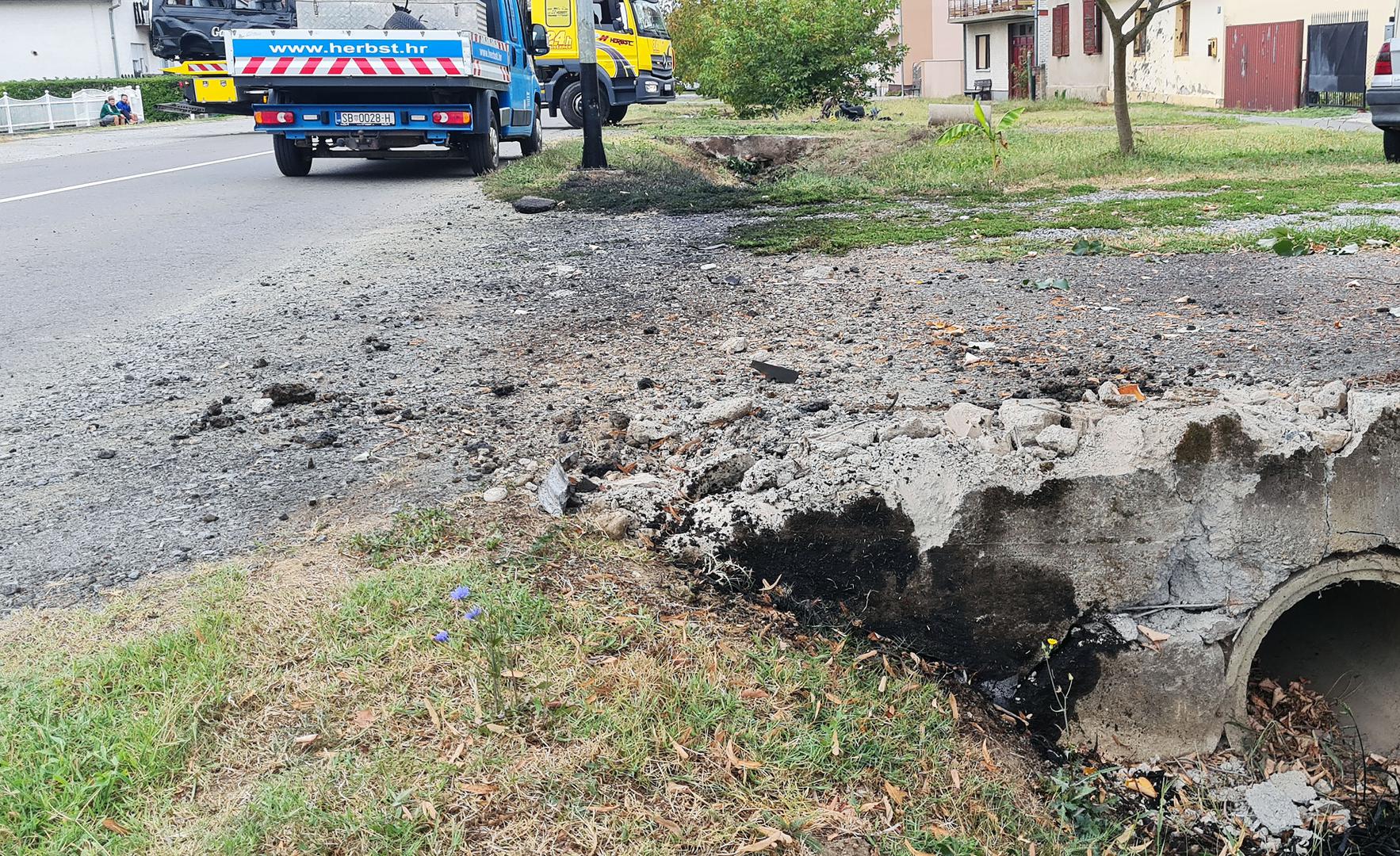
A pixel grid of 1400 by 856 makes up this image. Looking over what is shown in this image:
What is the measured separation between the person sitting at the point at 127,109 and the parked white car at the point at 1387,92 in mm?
31114

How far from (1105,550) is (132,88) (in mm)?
36852

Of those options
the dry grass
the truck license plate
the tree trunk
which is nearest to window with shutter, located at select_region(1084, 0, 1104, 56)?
the tree trunk

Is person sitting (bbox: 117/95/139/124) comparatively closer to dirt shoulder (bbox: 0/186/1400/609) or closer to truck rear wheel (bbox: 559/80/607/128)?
truck rear wheel (bbox: 559/80/607/128)

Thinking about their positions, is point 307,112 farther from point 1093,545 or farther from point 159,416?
point 1093,545

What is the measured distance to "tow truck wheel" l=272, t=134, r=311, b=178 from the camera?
1376 centimetres

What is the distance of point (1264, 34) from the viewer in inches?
1062

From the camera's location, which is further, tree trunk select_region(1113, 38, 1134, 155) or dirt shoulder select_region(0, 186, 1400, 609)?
tree trunk select_region(1113, 38, 1134, 155)

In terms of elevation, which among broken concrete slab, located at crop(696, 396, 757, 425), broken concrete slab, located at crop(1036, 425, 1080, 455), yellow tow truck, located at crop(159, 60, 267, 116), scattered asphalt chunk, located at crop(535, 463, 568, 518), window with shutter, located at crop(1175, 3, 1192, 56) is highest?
window with shutter, located at crop(1175, 3, 1192, 56)

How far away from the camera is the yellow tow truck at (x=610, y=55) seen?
23094mm

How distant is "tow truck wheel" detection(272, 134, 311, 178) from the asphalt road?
190mm

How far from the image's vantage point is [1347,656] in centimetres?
414

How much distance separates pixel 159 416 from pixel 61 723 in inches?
88.7

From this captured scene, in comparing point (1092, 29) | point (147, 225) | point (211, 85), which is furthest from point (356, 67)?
point (1092, 29)

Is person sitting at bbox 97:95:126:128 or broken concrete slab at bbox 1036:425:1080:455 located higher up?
person sitting at bbox 97:95:126:128
